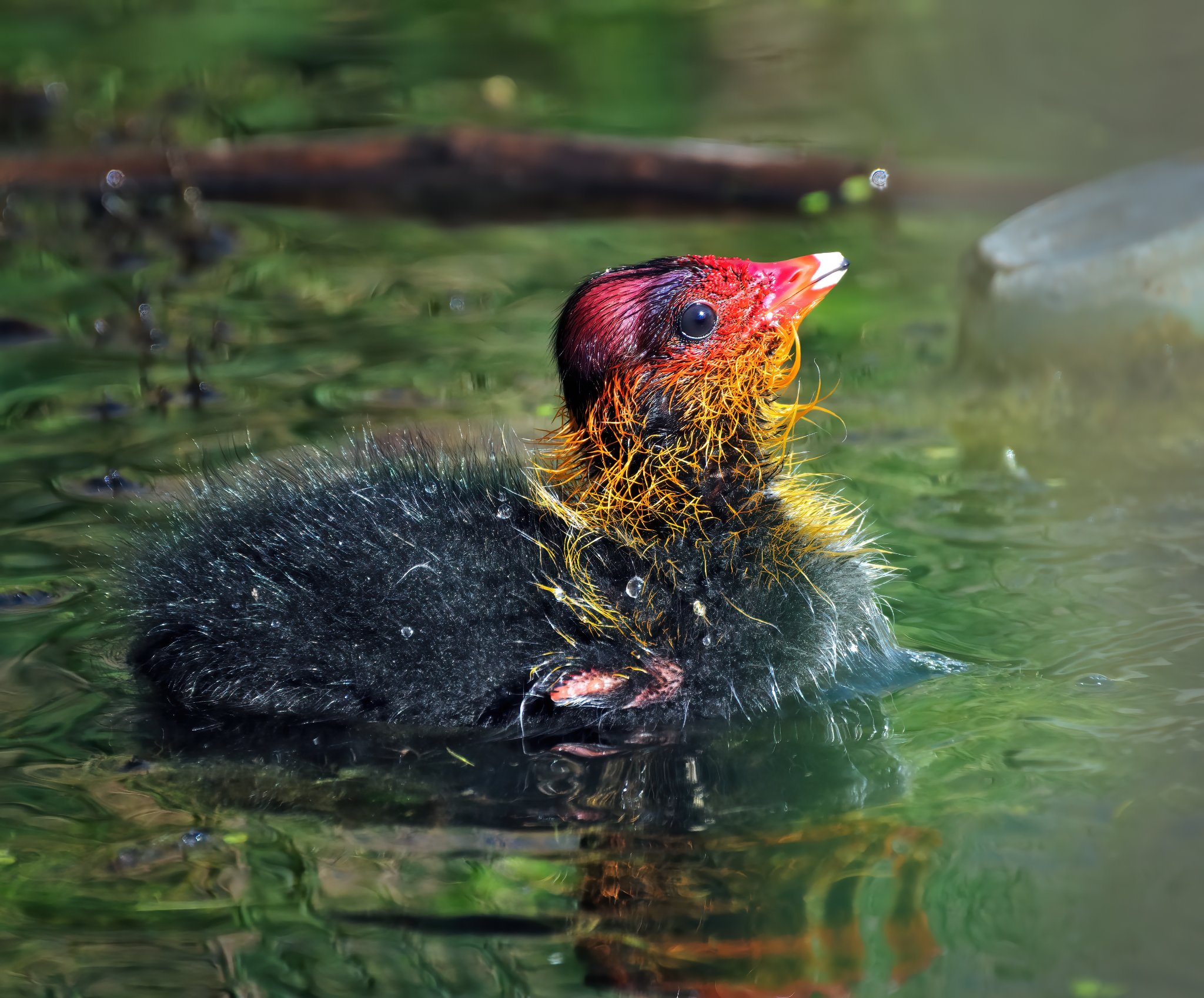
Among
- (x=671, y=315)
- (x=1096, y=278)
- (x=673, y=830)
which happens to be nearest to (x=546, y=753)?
(x=673, y=830)

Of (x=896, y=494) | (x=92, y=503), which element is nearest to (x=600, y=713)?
(x=896, y=494)

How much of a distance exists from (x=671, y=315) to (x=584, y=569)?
0.63m

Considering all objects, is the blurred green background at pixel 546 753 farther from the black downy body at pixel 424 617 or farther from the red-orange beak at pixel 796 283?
the red-orange beak at pixel 796 283

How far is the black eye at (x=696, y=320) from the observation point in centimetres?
362

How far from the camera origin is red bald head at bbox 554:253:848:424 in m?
3.58

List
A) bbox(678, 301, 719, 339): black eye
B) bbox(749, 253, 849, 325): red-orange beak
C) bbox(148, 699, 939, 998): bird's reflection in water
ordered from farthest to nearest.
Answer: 1. bbox(749, 253, 849, 325): red-orange beak
2. bbox(678, 301, 719, 339): black eye
3. bbox(148, 699, 939, 998): bird's reflection in water

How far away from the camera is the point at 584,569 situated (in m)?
3.60

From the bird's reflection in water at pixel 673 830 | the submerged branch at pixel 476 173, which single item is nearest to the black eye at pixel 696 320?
the bird's reflection in water at pixel 673 830

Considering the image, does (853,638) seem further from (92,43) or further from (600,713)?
(92,43)

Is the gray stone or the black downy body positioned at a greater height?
the gray stone

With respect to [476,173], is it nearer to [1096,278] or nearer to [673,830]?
[1096,278]

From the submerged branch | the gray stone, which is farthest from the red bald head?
the submerged branch

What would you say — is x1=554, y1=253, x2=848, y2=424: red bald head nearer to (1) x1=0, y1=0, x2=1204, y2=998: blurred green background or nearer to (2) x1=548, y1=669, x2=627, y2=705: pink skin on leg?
(2) x1=548, y1=669, x2=627, y2=705: pink skin on leg

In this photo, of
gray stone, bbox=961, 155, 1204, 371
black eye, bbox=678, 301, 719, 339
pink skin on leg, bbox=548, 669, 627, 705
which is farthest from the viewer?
gray stone, bbox=961, 155, 1204, 371
